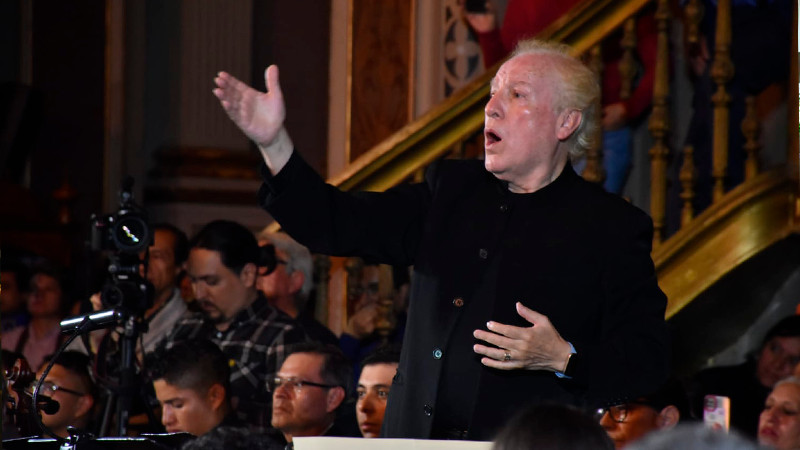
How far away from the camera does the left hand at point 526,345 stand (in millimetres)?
2197

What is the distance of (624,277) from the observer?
93.7 inches

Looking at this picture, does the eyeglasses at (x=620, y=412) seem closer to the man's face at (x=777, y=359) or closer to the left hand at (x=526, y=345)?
the man's face at (x=777, y=359)

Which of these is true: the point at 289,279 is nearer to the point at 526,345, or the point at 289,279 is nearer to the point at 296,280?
the point at 296,280

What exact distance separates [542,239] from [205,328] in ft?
8.38

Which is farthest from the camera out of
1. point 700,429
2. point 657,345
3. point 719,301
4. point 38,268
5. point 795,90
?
point 38,268

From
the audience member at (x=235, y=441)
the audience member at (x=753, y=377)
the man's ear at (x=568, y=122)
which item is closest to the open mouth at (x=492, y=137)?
the man's ear at (x=568, y=122)

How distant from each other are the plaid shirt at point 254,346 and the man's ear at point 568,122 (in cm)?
210

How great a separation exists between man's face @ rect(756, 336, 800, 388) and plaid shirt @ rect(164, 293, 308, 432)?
1.53 metres

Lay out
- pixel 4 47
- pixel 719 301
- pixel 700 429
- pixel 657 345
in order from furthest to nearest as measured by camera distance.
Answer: pixel 4 47, pixel 719 301, pixel 657 345, pixel 700 429

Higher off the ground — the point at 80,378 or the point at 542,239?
the point at 542,239

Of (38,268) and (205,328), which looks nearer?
(205,328)

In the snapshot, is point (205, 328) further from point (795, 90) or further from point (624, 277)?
point (624, 277)

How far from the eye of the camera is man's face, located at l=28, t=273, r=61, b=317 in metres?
5.88

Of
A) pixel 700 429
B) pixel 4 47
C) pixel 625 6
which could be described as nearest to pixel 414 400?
pixel 700 429
